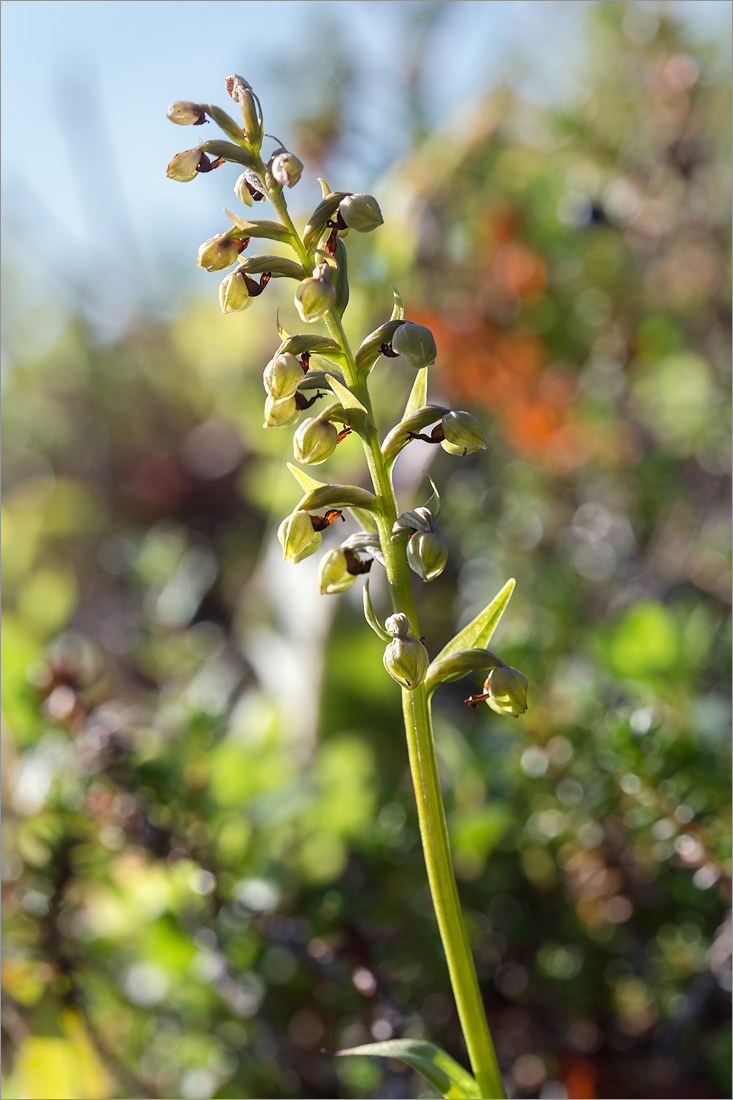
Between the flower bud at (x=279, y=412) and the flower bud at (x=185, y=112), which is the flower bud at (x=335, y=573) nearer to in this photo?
the flower bud at (x=279, y=412)

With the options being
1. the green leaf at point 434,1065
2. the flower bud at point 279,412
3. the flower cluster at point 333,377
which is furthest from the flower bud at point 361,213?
the green leaf at point 434,1065

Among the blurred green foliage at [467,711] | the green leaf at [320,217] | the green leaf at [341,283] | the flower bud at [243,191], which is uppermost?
the flower bud at [243,191]

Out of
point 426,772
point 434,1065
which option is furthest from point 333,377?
point 434,1065

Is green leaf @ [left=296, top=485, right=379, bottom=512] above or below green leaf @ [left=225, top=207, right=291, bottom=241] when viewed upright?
below

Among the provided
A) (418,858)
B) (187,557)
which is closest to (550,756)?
(418,858)

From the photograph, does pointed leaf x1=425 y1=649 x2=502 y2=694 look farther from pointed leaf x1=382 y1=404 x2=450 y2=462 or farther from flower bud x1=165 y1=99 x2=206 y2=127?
flower bud x1=165 y1=99 x2=206 y2=127

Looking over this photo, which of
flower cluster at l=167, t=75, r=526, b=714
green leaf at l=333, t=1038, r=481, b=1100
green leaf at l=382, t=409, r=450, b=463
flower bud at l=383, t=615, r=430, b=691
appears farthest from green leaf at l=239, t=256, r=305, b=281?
green leaf at l=333, t=1038, r=481, b=1100
